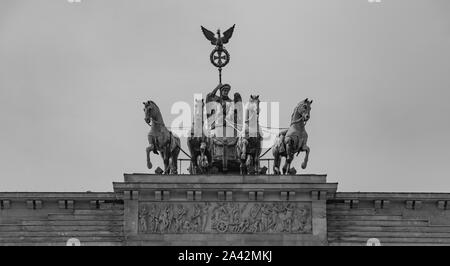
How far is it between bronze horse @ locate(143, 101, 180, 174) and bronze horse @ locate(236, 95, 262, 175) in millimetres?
2245

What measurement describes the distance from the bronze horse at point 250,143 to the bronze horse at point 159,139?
2.24 m

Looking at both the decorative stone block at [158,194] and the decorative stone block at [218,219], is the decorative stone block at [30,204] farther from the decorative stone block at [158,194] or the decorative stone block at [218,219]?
the decorative stone block at [158,194]

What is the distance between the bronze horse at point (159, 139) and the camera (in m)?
63.6

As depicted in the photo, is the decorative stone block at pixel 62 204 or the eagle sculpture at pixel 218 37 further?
the eagle sculpture at pixel 218 37

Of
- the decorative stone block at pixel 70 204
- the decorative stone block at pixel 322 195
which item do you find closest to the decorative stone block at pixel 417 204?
the decorative stone block at pixel 322 195

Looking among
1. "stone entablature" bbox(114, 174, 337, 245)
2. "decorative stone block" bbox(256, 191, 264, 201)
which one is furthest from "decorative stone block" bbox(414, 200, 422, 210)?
"decorative stone block" bbox(256, 191, 264, 201)

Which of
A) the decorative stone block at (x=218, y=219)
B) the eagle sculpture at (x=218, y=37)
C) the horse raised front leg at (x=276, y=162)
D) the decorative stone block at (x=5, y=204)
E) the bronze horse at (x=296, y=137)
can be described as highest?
the eagle sculpture at (x=218, y=37)

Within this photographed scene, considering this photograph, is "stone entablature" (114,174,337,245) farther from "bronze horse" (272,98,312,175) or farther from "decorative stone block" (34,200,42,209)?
"decorative stone block" (34,200,42,209)

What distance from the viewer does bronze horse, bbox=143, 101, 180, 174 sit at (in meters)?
63.6

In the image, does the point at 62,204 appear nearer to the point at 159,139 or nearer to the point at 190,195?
the point at 159,139
